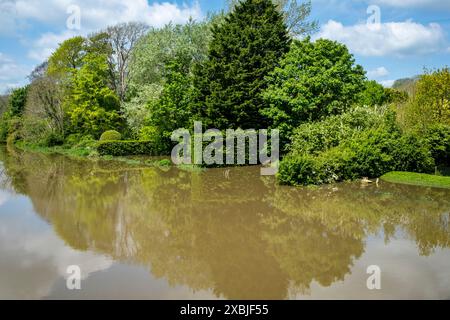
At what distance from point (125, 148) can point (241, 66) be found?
12606 mm

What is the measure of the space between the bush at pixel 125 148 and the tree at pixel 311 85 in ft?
38.8

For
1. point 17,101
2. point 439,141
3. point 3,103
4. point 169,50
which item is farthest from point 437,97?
point 3,103

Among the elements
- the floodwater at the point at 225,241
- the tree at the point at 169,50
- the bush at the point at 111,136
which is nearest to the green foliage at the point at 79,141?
the bush at the point at 111,136

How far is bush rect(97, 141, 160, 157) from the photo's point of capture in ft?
101

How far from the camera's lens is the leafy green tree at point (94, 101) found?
34.8 meters

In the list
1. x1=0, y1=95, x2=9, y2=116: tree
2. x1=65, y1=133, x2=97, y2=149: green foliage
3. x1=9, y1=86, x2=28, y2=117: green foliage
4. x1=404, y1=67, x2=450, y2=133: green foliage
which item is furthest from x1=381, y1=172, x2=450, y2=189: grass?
x1=0, y1=95, x2=9, y2=116: tree

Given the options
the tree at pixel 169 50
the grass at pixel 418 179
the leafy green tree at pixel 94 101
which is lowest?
the grass at pixel 418 179

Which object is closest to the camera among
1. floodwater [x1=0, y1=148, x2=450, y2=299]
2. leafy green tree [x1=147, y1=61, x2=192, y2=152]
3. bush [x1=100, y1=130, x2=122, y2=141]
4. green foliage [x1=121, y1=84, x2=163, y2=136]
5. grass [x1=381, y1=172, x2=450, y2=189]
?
floodwater [x1=0, y1=148, x2=450, y2=299]

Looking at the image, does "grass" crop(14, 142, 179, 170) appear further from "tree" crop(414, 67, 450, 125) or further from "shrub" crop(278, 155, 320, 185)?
"tree" crop(414, 67, 450, 125)

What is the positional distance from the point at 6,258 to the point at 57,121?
32840 millimetres

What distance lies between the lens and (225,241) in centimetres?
1000

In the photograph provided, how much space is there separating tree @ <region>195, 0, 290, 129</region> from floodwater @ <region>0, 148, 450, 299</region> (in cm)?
A: 657

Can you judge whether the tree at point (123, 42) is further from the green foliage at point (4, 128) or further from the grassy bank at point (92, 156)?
the green foliage at point (4, 128)

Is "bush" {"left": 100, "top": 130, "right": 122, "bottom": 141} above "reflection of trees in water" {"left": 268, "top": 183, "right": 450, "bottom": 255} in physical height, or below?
above
